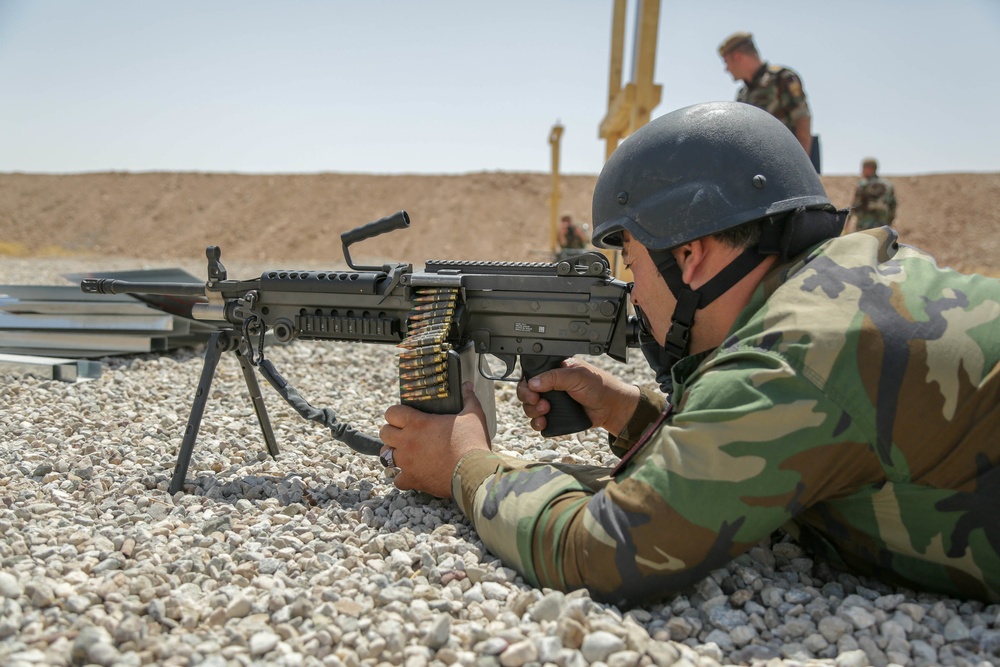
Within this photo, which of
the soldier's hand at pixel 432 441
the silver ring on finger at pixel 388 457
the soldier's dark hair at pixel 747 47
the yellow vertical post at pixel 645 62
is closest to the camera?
the soldier's hand at pixel 432 441

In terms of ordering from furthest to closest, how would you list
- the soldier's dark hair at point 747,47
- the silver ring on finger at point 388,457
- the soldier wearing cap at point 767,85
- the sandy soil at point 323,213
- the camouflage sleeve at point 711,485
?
the sandy soil at point 323,213, the soldier's dark hair at point 747,47, the soldier wearing cap at point 767,85, the silver ring on finger at point 388,457, the camouflage sleeve at point 711,485

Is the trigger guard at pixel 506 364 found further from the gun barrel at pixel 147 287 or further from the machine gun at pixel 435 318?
the gun barrel at pixel 147 287

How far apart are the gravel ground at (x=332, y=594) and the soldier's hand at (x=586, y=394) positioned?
23.1 inches

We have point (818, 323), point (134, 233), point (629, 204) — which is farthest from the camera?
point (134, 233)

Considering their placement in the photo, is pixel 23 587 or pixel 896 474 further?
pixel 23 587

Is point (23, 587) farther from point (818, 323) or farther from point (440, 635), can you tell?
point (818, 323)

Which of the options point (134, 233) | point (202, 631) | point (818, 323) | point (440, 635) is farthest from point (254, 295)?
point (134, 233)

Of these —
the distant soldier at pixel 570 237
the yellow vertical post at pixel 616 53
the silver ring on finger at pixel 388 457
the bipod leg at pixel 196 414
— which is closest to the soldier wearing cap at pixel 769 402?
the silver ring on finger at pixel 388 457

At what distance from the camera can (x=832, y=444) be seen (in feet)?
6.03

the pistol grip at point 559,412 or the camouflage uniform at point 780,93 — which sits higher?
the camouflage uniform at point 780,93

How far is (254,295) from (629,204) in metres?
1.90

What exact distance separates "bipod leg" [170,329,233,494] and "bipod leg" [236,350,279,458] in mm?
150

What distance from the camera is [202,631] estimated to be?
2047 millimetres

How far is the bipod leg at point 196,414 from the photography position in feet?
10.7
